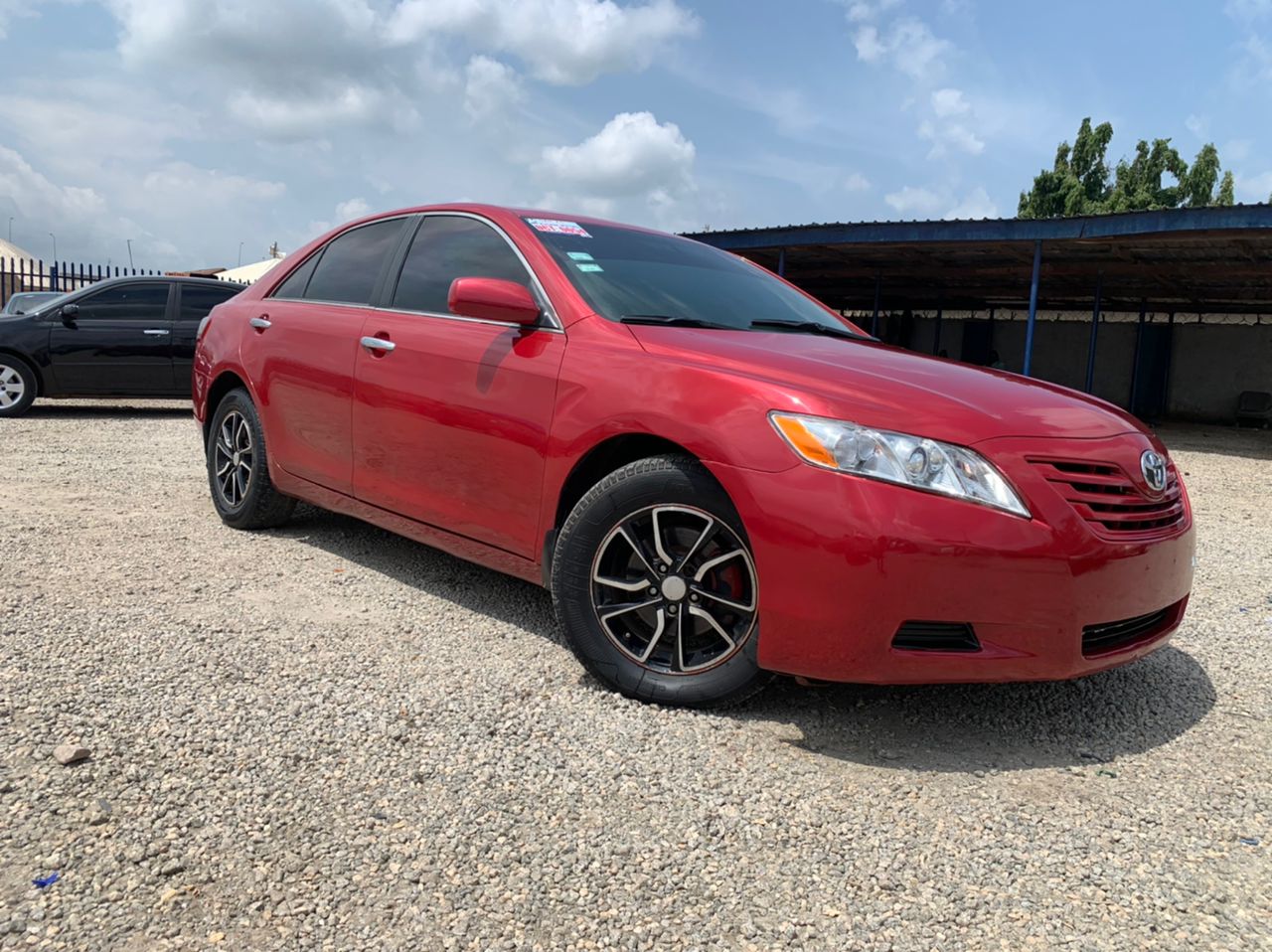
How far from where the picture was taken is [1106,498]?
8.37 feet

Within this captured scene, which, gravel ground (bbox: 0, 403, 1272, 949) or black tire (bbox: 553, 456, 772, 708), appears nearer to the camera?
gravel ground (bbox: 0, 403, 1272, 949)

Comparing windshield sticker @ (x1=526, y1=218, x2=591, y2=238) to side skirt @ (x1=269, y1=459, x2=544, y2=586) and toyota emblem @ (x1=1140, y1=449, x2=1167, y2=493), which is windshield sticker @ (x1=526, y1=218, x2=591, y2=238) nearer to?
side skirt @ (x1=269, y1=459, x2=544, y2=586)

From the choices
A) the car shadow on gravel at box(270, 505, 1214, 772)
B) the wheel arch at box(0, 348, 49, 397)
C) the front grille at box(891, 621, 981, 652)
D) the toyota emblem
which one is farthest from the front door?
the wheel arch at box(0, 348, 49, 397)

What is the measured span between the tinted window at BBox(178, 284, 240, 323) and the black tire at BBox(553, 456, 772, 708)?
8.59 metres

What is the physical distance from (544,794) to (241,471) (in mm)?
3128

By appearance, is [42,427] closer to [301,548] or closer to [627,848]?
[301,548]

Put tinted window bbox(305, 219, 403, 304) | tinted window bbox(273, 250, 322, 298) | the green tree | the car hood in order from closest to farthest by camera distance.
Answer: the car hood, tinted window bbox(305, 219, 403, 304), tinted window bbox(273, 250, 322, 298), the green tree

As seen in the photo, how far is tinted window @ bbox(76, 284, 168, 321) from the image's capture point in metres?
9.74

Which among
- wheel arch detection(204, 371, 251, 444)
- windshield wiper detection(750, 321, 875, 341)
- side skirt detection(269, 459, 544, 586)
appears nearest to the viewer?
side skirt detection(269, 459, 544, 586)

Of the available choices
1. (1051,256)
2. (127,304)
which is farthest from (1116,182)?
(127,304)

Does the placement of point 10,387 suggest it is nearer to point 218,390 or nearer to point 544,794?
point 218,390

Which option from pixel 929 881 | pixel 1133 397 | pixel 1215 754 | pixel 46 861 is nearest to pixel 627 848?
pixel 929 881

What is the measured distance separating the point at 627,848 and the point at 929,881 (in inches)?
25.2

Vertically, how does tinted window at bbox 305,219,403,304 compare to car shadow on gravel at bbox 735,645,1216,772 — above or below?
above
